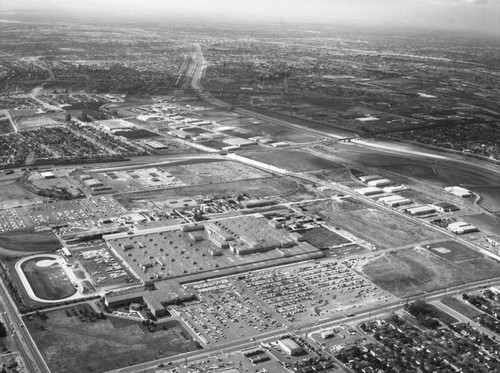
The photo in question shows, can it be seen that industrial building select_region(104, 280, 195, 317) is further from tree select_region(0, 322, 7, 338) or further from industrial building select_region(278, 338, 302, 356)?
industrial building select_region(278, 338, 302, 356)

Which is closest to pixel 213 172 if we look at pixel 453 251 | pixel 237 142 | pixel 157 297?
pixel 237 142

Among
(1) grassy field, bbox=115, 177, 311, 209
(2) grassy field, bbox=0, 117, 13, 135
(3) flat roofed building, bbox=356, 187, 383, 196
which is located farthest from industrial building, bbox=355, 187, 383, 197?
(2) grassy field, bbox=0, 117, 13, 135

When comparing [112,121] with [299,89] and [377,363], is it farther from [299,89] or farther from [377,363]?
[377,363]

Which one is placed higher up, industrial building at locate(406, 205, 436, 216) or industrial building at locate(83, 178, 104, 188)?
industrial building at locate(406, 205, 436, 216)

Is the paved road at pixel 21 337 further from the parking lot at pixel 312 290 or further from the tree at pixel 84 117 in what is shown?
the tree at pixel 84 117

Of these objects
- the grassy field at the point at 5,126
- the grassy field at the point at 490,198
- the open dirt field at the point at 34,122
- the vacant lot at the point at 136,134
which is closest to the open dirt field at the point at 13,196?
the vacant lot at the point at 136,134
